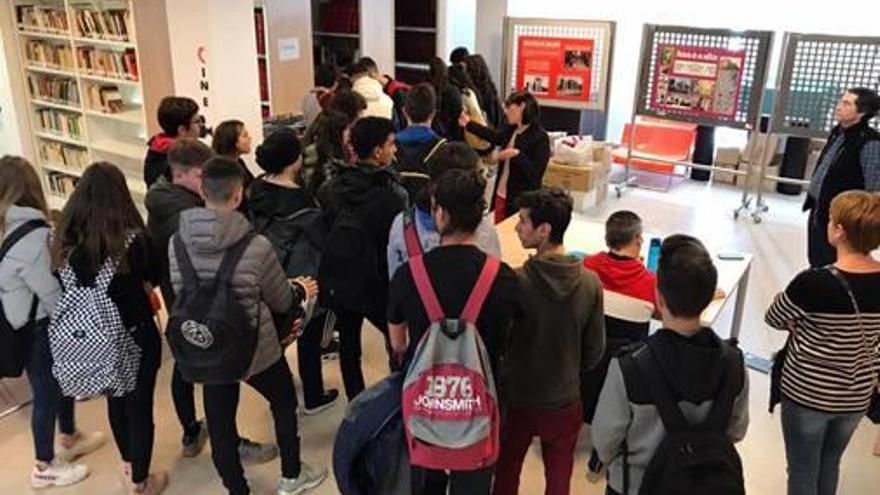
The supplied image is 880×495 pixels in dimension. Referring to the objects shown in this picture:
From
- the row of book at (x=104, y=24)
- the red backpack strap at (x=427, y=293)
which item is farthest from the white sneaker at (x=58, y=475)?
the row of book at (x=104, y=24)

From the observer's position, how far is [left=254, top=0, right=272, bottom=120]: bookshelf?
6.26m

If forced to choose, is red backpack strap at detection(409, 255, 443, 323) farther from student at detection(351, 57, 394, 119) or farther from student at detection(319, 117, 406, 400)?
student at detection(351, 57, 394, 119)

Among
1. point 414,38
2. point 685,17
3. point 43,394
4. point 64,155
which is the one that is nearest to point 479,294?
point 43,394

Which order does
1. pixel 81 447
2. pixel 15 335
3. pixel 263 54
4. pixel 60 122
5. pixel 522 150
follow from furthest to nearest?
pixel 263 54, pixel 60 122, pixel 522 150, pixel 81 447, pixel 15 335

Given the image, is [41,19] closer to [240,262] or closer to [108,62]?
[108,62]

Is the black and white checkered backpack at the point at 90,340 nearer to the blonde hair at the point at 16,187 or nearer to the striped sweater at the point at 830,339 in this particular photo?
the blonde hair at the point at 16,187

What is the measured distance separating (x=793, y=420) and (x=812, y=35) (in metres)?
4.40

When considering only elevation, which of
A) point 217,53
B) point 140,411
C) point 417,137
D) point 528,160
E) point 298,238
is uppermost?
point 217,53

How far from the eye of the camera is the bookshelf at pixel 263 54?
20.5ft

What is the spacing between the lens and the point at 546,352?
2238 millimetres

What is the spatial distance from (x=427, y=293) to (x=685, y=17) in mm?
6200

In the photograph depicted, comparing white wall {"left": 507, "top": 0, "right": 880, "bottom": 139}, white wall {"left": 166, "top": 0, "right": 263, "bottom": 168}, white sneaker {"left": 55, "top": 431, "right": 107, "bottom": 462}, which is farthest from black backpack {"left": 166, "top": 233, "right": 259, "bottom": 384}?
white wall {"left": 507, "top": 0, "right": 880, "bottom": 139}

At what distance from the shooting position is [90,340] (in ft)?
8.20

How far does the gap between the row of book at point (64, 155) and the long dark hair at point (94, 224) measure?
417cm
